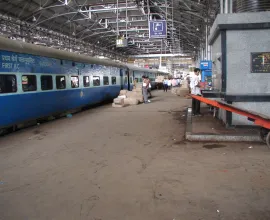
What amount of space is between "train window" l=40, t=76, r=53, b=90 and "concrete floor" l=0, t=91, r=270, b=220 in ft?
10.3

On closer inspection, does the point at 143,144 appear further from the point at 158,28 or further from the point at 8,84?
the point at 158,28

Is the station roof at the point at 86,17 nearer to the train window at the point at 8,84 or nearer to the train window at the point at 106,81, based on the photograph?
the train window at the point at 106,81

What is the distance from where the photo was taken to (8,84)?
8.40 m

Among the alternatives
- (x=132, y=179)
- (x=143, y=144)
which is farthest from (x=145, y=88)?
(x=132, y=179)

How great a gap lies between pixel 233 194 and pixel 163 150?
2650 millimetres

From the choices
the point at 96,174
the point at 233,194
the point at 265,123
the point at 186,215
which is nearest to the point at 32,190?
the point at 96,174

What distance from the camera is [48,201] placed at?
154 inches

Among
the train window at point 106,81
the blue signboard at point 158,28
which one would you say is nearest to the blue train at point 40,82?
the train window at point 106,81

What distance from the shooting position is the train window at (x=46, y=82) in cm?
1045

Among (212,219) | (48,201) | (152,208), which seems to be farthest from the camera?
(48,201)

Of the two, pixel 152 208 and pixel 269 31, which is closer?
pixel 152 208

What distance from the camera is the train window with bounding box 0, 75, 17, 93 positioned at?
320 inches

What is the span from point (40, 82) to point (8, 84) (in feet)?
6.26

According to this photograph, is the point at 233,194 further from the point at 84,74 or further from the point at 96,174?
the point at 84,74
